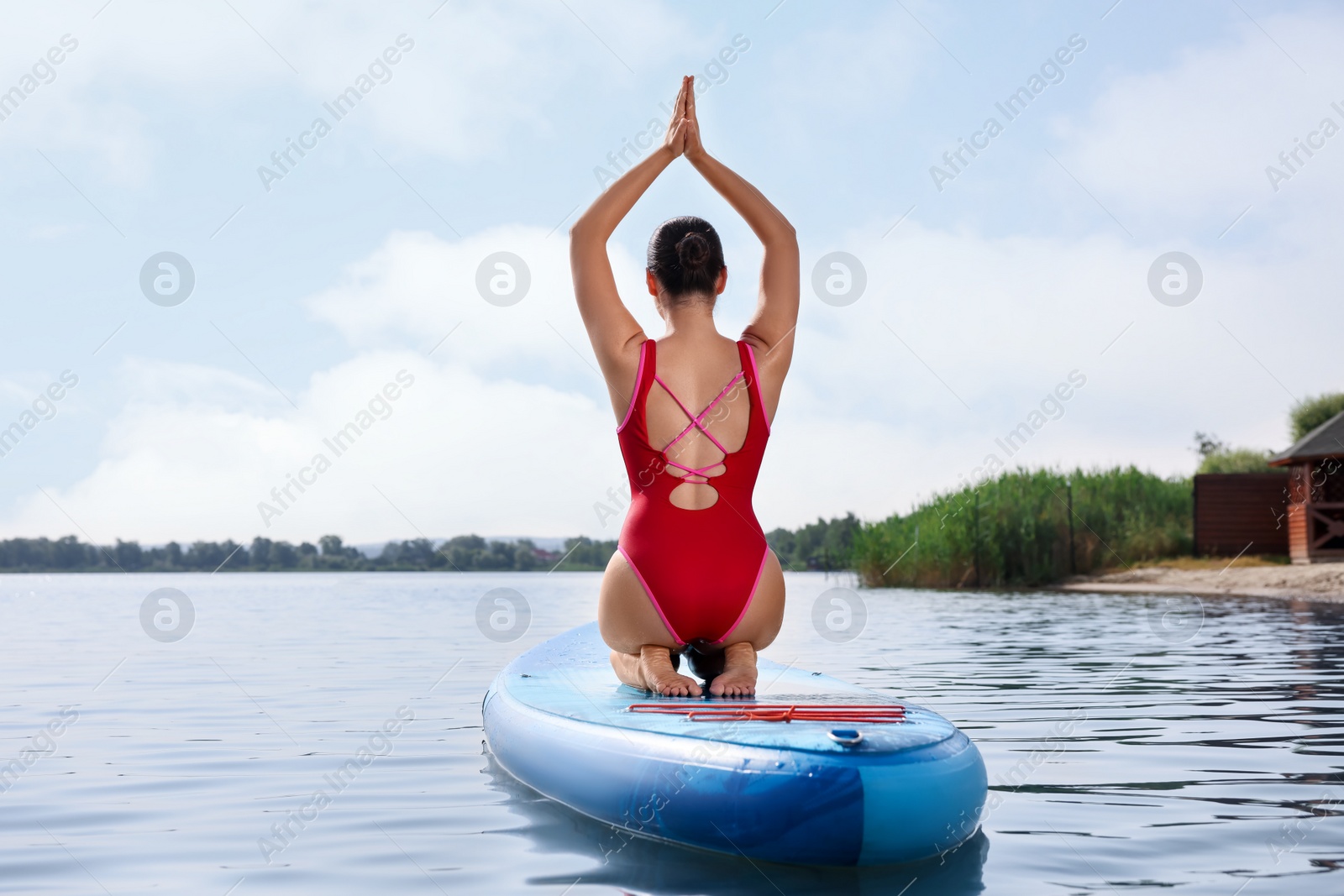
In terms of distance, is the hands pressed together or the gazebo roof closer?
the hands pressed together

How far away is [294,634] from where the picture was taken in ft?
43.7

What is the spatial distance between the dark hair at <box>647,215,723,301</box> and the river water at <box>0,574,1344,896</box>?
180cm

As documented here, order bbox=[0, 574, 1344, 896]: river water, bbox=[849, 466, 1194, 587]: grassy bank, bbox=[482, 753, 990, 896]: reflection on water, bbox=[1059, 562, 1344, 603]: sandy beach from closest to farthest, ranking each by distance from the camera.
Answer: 1. bbox=[482, 753, 990, 896]: reflection on water
2. bbox=[0, 574, 1344, 896]: river water
3. bbox=[1059, 562, 1344, 603]: sandy beach
4. bbox=[849, 466, 1194, 587]: grassy bank

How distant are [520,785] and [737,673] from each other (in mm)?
1063

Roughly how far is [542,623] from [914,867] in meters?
12.7

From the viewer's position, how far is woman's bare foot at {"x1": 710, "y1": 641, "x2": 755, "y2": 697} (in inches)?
142

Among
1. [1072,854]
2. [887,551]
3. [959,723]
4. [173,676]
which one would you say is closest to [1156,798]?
[1072,854]

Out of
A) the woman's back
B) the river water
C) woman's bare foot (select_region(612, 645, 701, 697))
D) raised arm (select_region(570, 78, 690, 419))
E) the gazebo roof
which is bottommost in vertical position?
the river water

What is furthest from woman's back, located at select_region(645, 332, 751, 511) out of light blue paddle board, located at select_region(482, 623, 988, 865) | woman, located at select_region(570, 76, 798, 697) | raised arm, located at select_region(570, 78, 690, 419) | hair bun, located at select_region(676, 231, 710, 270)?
light blue paddle board, located at select_region(482, 623, 988, 865)

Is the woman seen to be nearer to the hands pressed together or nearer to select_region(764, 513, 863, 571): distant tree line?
the hands pressed together

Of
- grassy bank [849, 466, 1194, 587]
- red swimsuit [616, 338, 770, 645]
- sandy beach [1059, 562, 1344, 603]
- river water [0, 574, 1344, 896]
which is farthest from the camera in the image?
grassy bank [849, 466, 1194, 587]

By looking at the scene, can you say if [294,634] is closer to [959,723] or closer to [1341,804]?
[959,723]

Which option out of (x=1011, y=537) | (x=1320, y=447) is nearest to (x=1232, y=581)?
(x=1320, y=447)

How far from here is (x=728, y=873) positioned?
2865 mm
